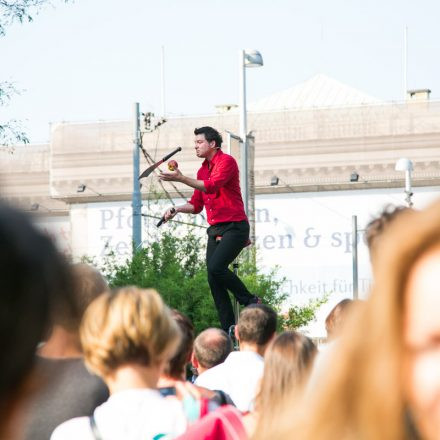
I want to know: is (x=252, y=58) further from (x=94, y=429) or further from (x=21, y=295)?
(x=21, y=295)

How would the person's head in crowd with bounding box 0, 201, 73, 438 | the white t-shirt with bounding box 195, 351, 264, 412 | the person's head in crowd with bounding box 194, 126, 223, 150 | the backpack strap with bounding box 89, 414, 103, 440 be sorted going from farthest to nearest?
the person's head in crowd with bounding box 194, 126, 223, 150, the white t-shirt with bounding box 195, 351, 264, 412, the backpack strap with bounding box 89, 414, 103, 440, the person's head in crowd with bounding box 0, 201, 73, 438

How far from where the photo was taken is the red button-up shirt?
33.9 ft

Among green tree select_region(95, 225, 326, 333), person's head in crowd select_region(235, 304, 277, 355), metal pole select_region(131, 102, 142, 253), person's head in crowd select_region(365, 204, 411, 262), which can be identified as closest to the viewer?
person's head in crowd select_region(365, 204, 411, 262)

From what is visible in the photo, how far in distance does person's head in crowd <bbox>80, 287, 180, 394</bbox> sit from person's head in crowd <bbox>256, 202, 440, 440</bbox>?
2245 mm

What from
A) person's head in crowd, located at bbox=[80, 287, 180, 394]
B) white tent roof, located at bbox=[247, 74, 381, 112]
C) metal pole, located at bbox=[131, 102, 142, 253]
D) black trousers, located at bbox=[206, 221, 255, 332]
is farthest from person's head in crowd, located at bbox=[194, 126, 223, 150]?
white tent roof, located at bbox=[247, 74, 381, 112]

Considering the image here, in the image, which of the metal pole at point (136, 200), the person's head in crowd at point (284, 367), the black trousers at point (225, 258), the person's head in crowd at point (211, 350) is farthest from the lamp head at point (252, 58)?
the person's head in crowd at point (284, 367)

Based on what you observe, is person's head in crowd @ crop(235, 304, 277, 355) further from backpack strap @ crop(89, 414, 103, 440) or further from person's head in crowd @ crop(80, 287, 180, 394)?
backpack strap @ crop(89, 414, 103, 440)

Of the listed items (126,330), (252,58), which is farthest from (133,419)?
(252,58)

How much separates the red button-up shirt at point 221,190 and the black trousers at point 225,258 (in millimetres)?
91

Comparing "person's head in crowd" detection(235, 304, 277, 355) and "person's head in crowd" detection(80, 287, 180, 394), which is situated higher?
"person's head in crowd" detection(80, 287, 180, 394)

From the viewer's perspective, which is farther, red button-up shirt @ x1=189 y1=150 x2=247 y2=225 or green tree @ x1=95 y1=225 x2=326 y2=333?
green tree @ x1=95 y1=225 x2=326 y2=333

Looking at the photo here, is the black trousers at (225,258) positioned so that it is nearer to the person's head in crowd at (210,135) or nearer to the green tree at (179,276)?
the person's head in crowd at (210,135)

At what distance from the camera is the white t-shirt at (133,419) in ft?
10.6

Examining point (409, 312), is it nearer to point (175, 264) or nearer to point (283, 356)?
point (283, 356)
